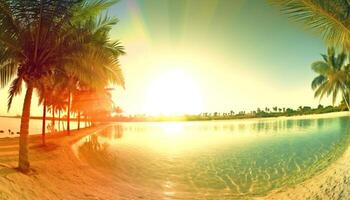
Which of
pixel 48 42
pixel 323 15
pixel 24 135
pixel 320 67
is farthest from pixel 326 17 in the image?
pixel 320 67

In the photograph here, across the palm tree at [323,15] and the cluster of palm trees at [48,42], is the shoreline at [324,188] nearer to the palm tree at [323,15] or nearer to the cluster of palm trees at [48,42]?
the palm tree at [323,15]

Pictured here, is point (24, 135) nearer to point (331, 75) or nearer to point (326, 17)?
point (326, 17)

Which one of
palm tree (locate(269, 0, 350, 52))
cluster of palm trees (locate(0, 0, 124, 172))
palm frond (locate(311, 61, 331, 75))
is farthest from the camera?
palm frond (locate(311, 61, 331, 75))

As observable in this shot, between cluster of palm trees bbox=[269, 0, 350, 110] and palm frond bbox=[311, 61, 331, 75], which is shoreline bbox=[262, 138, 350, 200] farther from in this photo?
palm frond bbox=[311, 61, 331, 75]

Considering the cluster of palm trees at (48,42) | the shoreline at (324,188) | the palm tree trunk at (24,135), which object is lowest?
the shoreline at (324,188)

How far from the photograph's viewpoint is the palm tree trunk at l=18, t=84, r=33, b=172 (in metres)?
9.00

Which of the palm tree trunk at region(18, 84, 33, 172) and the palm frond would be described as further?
the palm frond

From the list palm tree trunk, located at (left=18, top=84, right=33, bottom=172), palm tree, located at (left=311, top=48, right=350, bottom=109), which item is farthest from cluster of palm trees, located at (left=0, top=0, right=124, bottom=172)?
palm tree, located at (left=311, top=48, right=350, bottom=109)

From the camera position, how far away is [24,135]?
943 cm

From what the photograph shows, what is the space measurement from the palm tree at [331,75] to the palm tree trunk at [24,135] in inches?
1252

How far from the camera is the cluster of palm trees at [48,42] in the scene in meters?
8.99

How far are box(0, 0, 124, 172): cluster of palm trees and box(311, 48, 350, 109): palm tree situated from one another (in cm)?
2984

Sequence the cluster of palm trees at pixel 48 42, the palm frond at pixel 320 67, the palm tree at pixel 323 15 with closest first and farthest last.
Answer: the palm tree at pixel 323 15
the cluster of palm trees at pixel 48 42
the palm frond at pixel 320 67

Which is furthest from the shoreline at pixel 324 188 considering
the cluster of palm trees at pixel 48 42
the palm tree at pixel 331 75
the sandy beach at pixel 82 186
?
the palm tree at pixel 331 75
